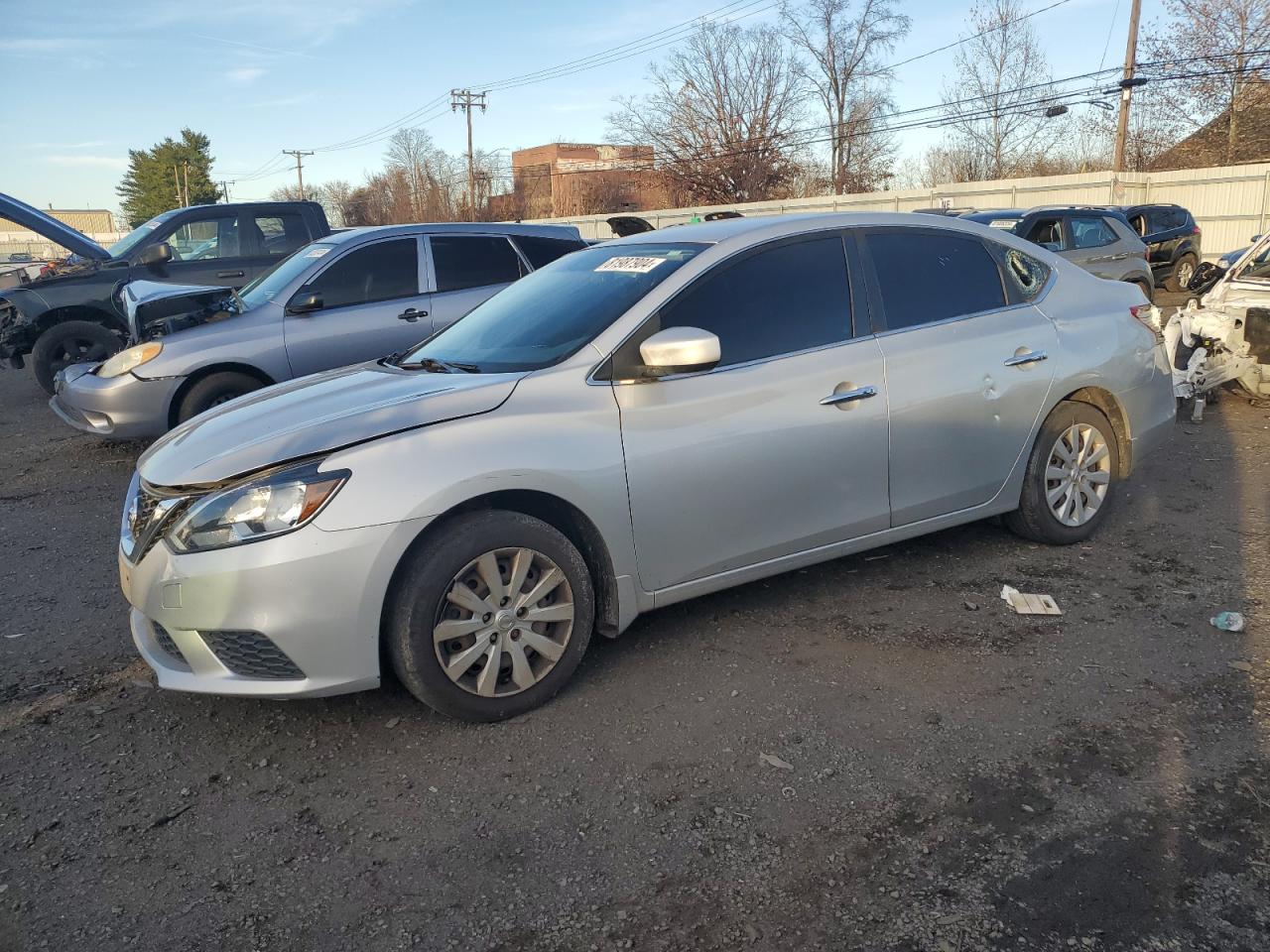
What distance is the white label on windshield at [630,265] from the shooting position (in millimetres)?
4148

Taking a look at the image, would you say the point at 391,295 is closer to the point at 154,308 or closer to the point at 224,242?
the point at 154,308

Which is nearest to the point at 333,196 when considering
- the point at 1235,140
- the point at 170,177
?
the point at 170,177

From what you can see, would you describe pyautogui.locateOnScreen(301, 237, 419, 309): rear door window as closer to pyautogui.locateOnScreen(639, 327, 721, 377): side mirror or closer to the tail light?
pyautogui.locateOnScreen(639, 327, 721, 377): side mirror

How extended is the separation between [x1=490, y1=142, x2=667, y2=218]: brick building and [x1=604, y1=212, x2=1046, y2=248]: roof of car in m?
47.5

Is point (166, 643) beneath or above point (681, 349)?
beneath

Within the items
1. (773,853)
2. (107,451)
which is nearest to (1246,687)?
(773,853)

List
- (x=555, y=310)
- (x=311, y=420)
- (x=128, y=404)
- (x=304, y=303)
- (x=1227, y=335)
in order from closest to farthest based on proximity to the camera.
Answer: (x=311, y=420), (x=555, y=310), (x=128, y=404), (x=304, y=303), (x=1227, y=335)

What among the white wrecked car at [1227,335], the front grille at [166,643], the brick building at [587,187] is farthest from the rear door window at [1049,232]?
the brick building at [587,187]

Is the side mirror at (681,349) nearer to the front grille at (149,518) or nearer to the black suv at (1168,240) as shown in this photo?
the front grille at (149,518)

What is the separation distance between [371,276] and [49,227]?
5.03 metres

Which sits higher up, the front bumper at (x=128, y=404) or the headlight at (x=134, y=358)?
the headlight at (x=134, y=358)

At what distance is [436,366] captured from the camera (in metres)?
4.18

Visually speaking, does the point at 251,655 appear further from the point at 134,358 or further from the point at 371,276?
the point at 371,276

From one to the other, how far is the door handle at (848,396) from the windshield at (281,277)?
478 centimetres
